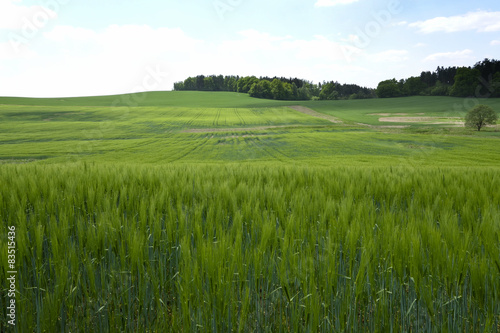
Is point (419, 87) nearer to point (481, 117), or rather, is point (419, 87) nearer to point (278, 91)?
point (278, 91)

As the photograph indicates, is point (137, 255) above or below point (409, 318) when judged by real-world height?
above

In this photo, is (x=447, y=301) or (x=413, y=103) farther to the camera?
(x=413, y=103)

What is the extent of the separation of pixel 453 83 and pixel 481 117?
59181mm

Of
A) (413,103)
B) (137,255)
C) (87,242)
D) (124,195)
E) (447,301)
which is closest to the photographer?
(447,301)

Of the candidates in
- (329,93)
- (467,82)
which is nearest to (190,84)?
(329,93)

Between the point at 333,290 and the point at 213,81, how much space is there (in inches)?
5369

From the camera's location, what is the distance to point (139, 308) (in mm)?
1519

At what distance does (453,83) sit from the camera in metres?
88.1

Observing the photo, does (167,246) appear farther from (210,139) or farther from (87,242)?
(210,139)

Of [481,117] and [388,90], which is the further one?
[388,90]

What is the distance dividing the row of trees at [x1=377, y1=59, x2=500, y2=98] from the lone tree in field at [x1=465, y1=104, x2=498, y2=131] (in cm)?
4783

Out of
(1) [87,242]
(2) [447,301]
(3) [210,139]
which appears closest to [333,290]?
(2) [447,301]

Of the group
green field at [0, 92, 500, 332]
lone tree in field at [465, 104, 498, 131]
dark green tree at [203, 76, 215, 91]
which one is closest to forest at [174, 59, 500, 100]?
dark green tree at [203, 76, 215, 91]

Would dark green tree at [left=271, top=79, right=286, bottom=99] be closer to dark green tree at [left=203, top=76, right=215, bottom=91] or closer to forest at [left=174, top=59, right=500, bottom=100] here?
forest at [left=174, top=59, right=500, bottom=100]
